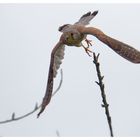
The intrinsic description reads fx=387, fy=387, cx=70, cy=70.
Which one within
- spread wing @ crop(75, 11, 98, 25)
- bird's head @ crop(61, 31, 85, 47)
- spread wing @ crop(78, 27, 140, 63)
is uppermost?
spread wing @ crop(75, 11, 98, 25)

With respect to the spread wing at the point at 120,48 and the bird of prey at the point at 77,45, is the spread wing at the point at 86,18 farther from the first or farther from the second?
the spread wing at the point at 120,48

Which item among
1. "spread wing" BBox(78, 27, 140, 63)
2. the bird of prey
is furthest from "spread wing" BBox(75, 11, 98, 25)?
"spread wing" BBox(78, 27, 140, 63)

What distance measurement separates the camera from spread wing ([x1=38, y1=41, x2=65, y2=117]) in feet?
1.85

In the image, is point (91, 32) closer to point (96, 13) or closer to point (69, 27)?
point (69, 27)

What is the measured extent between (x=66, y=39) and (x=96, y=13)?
19cm

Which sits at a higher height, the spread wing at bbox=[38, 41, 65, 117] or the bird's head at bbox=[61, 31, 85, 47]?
the bird's head at bbox=[61, 31, 85, 47]

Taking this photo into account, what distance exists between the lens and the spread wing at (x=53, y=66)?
1.85ft

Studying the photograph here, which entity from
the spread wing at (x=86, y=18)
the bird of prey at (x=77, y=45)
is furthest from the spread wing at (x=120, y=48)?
the spread wing at (x=86, y=18)

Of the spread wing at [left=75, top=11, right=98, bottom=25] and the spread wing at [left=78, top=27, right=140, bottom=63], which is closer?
the spread wing at [left=78, top=27, right=140, bottom=63]

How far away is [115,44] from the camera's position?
1.76 ft

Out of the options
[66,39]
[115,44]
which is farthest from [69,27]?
[115,44]

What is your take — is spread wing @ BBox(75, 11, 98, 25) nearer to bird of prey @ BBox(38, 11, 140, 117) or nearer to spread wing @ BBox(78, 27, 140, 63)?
bird of prey @ BBox(38, 11, 140, 117)

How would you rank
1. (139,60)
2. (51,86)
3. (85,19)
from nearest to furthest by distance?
(139,60), (51,86), (85,19)

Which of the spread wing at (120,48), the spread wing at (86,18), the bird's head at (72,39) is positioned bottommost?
the spread wing at (120,48)
